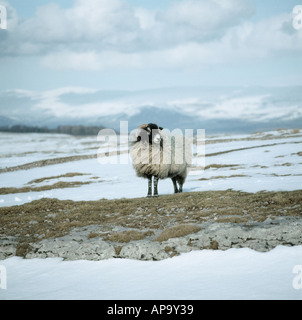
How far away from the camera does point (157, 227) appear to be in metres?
12.8

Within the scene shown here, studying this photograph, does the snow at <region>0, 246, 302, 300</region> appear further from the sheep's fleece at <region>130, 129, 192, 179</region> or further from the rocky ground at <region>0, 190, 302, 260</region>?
the sheep's fleece at <region>130, 129, 192, 179</region>

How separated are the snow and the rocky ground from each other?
44cm

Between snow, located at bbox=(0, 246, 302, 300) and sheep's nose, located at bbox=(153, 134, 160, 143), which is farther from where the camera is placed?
sheep's nose, located at bbox=(153, 134, 160, 143)

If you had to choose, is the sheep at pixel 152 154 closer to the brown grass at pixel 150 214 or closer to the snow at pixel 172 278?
the brown grass at pixel 150 214

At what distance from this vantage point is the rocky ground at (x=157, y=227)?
10359 millimetres

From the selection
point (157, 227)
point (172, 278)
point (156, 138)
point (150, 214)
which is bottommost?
point (172, 278)

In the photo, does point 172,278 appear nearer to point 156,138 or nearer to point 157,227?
point 157,227

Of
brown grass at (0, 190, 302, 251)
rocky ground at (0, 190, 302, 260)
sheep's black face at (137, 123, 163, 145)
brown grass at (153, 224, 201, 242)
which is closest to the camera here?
rocky ground at (0, 190, 302, 260)

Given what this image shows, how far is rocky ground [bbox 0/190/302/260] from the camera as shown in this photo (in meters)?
10.4

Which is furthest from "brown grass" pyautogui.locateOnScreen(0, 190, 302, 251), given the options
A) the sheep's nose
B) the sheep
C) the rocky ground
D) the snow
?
the sheep's nose

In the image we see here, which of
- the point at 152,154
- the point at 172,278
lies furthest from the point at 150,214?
the point at 172,278

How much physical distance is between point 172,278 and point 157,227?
392 centimetres

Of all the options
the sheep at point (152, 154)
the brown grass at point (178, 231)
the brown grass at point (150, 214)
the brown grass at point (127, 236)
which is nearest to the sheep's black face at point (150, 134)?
the sheep at point (152, 154)
